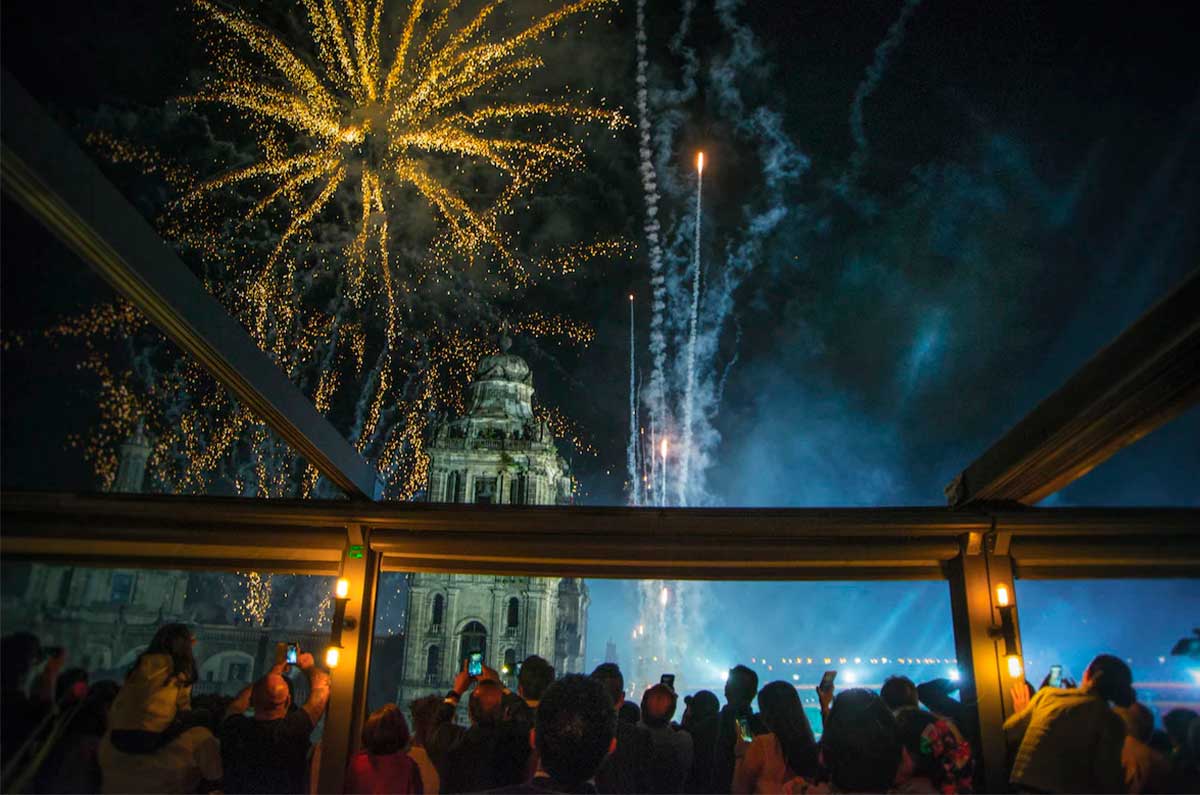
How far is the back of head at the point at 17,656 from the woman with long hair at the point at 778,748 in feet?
16.1

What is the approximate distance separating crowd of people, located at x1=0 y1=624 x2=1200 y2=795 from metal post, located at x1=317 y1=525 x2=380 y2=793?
130 cm

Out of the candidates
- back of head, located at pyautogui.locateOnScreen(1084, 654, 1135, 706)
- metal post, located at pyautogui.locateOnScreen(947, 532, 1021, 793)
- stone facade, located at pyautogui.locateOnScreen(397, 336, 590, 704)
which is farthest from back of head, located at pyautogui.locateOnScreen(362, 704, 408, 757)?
stone facade, located at pyautogui.locateOnScreen(397, 336, 590, 704)

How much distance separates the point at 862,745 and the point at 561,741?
2.04 meters

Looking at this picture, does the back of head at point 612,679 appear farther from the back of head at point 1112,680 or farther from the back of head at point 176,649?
the back of head at point 1112,680

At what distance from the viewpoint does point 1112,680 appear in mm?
5453

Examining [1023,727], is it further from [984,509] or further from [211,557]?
[211,557]

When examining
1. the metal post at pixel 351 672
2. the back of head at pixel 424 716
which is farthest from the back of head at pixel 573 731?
the metal post at pixel 351 672

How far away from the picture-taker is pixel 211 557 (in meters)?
9.71

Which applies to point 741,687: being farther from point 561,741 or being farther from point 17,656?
point 17,656

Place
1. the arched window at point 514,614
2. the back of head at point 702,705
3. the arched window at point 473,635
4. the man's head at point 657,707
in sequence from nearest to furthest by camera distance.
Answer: the man's head at point 657,707
the back of head at point 702,705
the arched window at point 473,635
the arched window at point 514,614

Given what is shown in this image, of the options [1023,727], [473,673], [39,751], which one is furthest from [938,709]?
[39,751]

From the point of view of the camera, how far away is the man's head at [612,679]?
765cm

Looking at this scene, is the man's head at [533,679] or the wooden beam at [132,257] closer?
the wooden beam at [132,257]

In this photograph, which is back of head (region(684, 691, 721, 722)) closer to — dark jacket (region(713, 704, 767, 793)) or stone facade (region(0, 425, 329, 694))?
dark jacket (region(713, 704, 767, 793))
